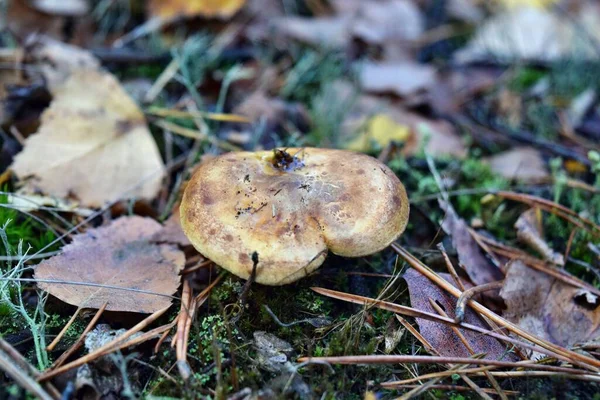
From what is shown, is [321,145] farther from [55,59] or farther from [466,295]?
[55,59]

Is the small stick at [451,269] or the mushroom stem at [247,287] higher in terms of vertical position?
the mushroom stem at [247,287]

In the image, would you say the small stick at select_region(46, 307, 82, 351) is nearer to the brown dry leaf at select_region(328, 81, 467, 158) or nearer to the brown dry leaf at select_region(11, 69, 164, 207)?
the brown dry leaf at select_region(11, 69, 164, 207)

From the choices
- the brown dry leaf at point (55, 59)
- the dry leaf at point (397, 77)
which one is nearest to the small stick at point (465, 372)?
the brown dry leaf at point (55, 59)

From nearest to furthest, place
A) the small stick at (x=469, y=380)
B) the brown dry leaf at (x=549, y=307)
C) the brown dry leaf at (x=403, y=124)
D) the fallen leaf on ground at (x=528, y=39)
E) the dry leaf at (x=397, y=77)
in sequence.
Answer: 1. the small stick at (x=469, y=380)
2. the brown dry leaf at (x=549, y=307)
3. the brown dry leaf at (x=403, y=124)
4. the dry leaf at (x=397, y=77)
5. the fallen leaf on ground at (x=528, y=39)

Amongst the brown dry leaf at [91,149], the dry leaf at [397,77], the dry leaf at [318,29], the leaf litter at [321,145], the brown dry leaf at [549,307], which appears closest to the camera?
the leaf litter at [321,145]

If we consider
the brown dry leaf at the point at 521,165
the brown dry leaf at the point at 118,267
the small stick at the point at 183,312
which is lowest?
the brown dry leaf at the point at 521,165

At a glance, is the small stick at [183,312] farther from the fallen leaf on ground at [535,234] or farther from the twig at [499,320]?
the fallen leaf on ground at [535,234]
